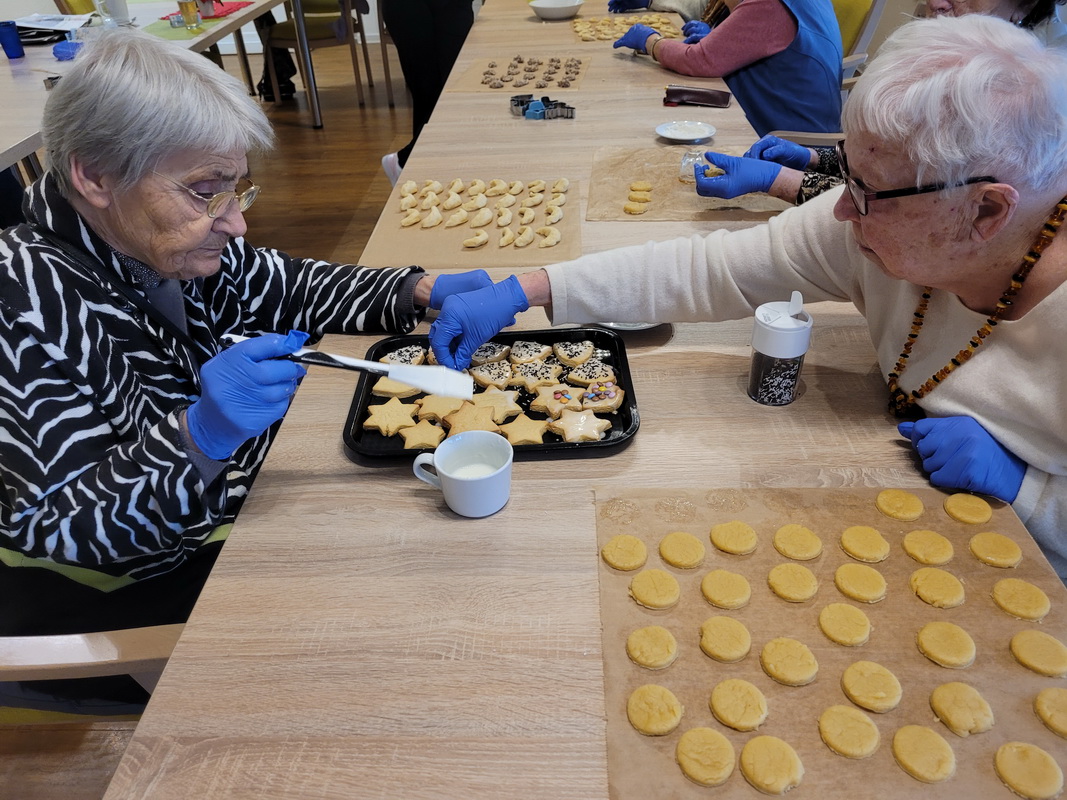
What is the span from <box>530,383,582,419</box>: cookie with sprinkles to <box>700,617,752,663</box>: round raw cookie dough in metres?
0.49

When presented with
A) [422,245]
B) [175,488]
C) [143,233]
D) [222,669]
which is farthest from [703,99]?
[222,669]

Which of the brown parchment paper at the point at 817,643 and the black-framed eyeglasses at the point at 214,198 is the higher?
the black-framed eyeglasses at the point at 214,198

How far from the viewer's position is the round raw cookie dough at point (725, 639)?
0.90 m

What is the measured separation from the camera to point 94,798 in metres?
1.28

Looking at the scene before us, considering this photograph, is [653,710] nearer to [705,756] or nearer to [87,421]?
[705,756]

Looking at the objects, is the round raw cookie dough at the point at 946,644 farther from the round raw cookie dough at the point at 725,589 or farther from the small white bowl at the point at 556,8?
the small white bowl at the point at 556,8

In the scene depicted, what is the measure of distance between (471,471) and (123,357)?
0.66 meters

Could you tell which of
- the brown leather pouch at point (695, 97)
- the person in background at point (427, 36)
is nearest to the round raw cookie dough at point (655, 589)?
the brown leather pouch at point (695, 97)

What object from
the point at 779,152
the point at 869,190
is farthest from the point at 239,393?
the point at 779,152

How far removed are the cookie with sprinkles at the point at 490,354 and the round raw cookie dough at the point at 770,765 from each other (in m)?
0.89

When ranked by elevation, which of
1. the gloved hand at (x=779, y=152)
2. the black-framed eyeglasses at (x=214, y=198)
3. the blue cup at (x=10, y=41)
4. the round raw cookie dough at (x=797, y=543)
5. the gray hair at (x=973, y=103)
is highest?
the gray hair at (x=973, y=103)

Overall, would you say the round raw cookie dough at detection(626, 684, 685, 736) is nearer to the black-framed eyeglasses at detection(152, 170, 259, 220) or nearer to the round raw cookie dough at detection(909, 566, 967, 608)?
the round raw cookie dough at detection(909, 566, 967, 608)

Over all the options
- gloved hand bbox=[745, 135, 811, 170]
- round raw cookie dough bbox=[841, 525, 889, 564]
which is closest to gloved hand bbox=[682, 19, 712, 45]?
gloved hand bbox=[745, 135, 811, 170]

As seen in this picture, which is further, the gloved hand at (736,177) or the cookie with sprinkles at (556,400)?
the gloved hand at (736,177)
